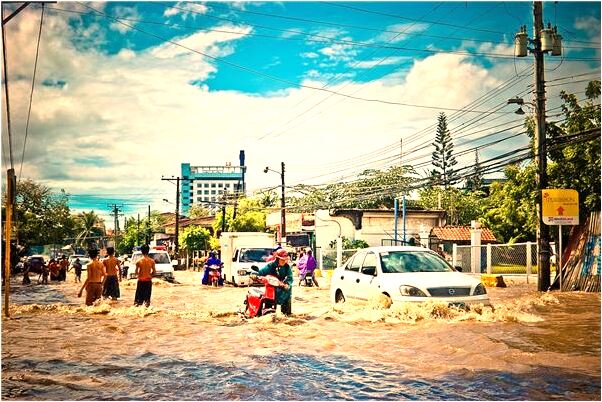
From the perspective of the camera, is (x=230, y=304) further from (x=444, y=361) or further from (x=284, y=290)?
(x=444, y=361)

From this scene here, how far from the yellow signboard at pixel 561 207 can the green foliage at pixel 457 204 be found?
48.3 metres

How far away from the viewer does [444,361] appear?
26.7 feet

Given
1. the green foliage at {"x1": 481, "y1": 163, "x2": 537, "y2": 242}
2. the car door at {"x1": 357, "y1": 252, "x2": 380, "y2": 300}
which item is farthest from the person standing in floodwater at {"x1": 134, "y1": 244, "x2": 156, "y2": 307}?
the green foliage at {"x1": 481, "y1": 163, "x2": 537, "y2": 242}

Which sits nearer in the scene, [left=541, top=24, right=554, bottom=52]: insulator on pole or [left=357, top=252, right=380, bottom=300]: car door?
[left=357, top=252, right=380, bottom=300]: car door

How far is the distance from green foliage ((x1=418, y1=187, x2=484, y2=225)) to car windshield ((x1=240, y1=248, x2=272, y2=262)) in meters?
44.5

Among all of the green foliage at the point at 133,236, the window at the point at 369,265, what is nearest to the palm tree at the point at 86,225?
the green foliage at the point at 133,236

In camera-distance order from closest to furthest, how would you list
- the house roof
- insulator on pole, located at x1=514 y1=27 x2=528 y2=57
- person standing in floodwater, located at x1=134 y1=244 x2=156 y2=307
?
person standing in floodwater, located at x1=134 y1=244 x2=156 y2=307
insulator on pole, located at x1=514 y1=27 x2=528 y2=57
the house roof

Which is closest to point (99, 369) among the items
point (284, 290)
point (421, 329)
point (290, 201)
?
point (284, 290)

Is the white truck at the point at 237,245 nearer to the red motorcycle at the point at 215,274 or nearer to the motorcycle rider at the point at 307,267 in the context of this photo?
the red motorcycle at the point at 215,274

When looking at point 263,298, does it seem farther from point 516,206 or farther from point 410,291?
point 516,206

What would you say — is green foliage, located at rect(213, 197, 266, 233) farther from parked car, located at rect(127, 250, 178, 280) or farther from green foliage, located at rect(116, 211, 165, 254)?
parked car, located at rect(127, 250, 178, 280)

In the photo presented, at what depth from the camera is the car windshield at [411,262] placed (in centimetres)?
1227

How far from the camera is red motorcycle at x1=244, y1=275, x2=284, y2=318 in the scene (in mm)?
11578

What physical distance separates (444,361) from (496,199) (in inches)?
1442
